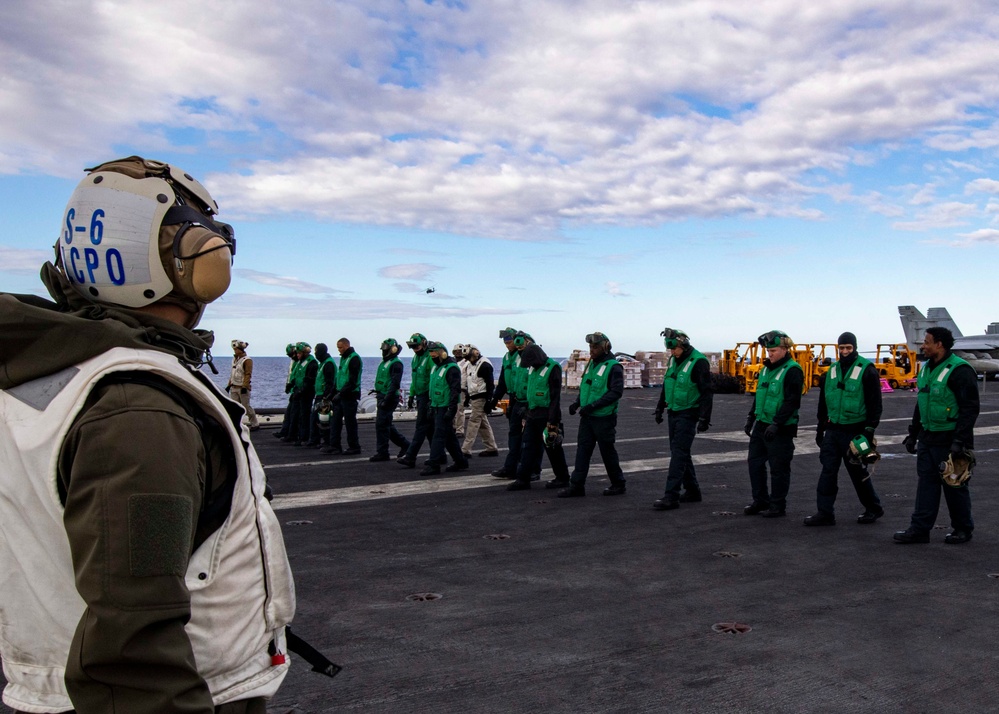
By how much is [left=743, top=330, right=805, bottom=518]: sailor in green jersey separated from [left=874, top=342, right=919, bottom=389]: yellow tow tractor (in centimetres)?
2796

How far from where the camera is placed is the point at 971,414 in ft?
25.0

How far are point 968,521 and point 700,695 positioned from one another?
5.01 m

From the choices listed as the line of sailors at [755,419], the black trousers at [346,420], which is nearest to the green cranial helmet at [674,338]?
the line of sailors at [755,419]

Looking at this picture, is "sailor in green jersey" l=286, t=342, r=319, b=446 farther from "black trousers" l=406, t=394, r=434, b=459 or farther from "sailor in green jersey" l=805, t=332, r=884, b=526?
"sailor in green jersey" l=805, t=332, r=884, b=526

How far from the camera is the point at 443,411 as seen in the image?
1246cm

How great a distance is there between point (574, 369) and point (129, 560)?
3159cm

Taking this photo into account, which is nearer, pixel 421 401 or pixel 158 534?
pixel 158 534

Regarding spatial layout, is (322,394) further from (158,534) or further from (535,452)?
(158,534)

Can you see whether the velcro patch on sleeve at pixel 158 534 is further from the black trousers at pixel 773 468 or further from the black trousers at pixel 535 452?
the black trousers at pixel 535 452

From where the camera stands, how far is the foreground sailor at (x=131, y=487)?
4.63 ft

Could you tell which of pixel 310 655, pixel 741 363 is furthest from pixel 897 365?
pixel 310 655

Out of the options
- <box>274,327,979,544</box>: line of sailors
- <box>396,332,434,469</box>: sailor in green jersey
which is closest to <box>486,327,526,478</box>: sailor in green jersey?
<box>274,327,979,544</box>: line of sailors

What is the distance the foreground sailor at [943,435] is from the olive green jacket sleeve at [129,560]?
7.74 meters

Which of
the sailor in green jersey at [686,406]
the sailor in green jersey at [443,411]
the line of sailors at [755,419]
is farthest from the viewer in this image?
the sailor in green jersey at [443,411]
